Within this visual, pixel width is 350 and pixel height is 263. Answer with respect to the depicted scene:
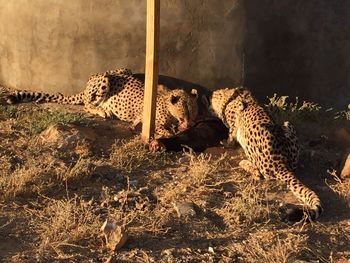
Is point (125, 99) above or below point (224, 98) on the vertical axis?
below

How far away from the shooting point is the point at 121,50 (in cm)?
857

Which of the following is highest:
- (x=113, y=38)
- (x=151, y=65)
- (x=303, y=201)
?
(x=113, y=38)

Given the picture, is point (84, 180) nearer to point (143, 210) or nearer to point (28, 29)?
point (143, 210)

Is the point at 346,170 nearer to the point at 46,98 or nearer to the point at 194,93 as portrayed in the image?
the point at 194,93

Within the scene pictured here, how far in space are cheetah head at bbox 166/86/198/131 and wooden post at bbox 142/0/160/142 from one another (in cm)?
75

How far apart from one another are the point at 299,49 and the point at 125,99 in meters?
2.65

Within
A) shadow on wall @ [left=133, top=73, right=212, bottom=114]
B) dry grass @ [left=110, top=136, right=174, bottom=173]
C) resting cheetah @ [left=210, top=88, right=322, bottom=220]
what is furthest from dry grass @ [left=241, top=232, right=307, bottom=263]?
shadow on wall @ [left=133, top=73, right=212, bottom=114]

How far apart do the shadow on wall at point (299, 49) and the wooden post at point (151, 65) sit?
1.73 meters

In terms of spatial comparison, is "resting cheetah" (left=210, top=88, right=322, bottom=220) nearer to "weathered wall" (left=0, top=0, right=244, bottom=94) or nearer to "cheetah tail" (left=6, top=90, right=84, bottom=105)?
"weathered wall" (left=0, top=0, right=244, bottom=94)

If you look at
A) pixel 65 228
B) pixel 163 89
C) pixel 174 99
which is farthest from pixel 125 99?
pixel 65 228

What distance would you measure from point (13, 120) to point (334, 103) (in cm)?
467

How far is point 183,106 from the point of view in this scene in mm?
8195

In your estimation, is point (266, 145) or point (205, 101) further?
point (205, 101)

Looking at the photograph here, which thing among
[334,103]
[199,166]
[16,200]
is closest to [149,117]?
[199,166]
